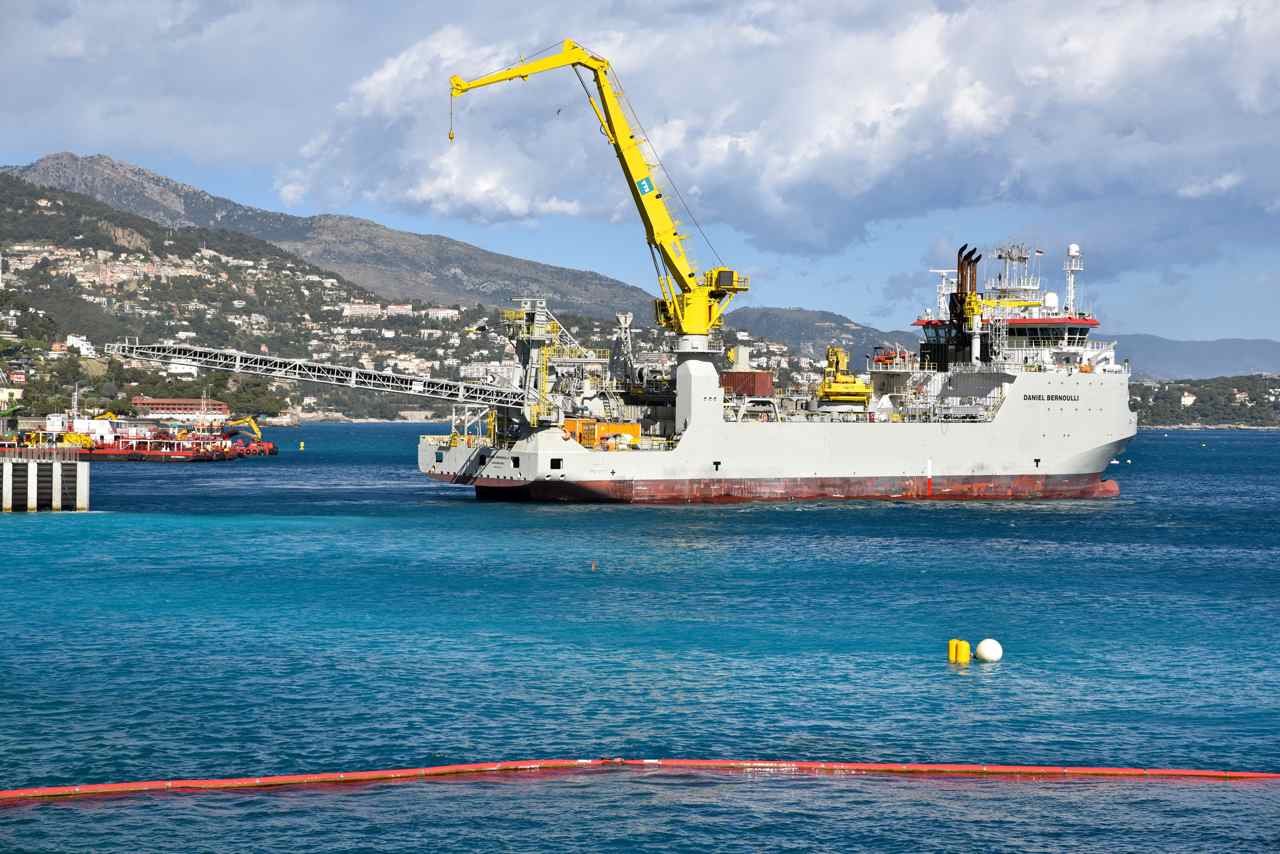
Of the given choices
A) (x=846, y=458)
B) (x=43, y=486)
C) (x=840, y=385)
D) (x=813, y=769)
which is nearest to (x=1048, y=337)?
(x=840, y=385)

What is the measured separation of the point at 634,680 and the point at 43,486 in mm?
45634

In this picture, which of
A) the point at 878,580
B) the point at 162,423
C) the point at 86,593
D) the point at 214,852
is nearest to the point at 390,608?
the point at 86,593

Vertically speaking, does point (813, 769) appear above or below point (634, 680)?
below

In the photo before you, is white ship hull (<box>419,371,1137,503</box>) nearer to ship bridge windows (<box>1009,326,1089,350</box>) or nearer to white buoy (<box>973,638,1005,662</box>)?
ship bridge windows (<box>1009,326,1089,350</box>)

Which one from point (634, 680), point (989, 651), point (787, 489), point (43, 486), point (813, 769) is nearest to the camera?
point (813, 769)

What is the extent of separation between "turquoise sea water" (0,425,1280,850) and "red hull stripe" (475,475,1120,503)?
7980 millimetres

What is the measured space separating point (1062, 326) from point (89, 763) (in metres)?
61.2

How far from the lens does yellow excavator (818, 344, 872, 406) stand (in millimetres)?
74250

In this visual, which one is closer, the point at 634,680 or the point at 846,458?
the point at 634,680

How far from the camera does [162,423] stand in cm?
17038

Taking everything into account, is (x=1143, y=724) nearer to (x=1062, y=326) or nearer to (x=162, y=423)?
(x=1062, y=326)

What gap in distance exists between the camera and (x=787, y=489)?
70125mm

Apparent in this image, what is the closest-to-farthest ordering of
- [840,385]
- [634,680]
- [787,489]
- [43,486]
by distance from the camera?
[634,680] < [43,486] < [787,489] < [840,385]

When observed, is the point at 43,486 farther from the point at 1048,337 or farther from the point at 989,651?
the point at 989,651
